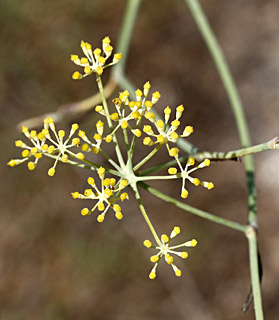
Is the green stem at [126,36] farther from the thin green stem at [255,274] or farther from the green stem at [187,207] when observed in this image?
the thin green stem at [255,274]

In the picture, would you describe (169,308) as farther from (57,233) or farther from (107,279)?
(57,233)

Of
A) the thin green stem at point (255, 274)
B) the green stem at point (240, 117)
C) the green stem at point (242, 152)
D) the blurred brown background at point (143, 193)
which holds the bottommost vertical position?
the thin green stem at point (255, 274)

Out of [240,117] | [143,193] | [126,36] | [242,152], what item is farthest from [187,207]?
[143,193]

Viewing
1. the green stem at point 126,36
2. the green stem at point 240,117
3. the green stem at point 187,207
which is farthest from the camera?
the green stem at point 126,36

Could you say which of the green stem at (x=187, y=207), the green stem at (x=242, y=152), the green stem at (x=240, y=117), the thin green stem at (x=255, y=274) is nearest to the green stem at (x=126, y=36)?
the green stem at (x=240, y=117)

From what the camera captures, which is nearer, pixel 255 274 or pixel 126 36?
pixel 255 274

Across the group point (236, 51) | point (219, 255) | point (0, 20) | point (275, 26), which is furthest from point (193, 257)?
point (0, 20)

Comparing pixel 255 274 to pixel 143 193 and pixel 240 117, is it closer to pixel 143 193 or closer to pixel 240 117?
pixel 240 117

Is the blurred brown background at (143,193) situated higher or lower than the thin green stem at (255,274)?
higher
